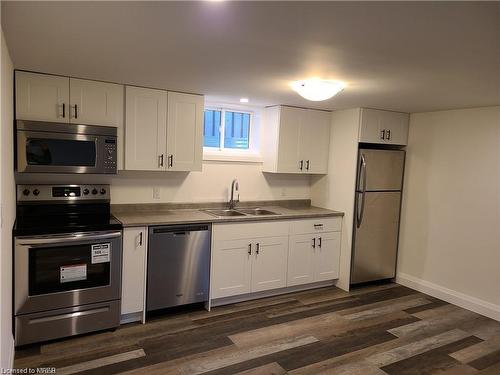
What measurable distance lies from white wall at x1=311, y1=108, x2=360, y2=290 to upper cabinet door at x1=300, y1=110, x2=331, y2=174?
73 millimetres

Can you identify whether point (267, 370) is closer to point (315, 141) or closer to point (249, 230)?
point (249, 230)

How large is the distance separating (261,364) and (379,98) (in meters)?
2.56

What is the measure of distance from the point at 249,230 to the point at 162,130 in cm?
130

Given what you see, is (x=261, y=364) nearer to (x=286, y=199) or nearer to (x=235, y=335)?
(x=235, y=335)

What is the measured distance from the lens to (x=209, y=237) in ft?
11.6

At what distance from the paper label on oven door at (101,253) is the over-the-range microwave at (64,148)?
0.65 meters

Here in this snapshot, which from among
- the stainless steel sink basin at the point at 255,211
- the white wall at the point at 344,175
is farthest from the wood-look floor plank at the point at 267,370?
the white wall at the point at 344,175

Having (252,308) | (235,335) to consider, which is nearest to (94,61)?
(235,335)

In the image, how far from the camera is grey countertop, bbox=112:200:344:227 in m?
3.35

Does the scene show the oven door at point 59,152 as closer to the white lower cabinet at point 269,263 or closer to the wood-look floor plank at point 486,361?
the white lower cabinet at point 269,263

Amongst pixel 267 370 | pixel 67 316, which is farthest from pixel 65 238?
pixel 267 370

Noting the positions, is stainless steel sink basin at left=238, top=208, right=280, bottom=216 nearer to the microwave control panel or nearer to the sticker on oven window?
the microwave control panel

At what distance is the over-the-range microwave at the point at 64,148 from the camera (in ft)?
9.53

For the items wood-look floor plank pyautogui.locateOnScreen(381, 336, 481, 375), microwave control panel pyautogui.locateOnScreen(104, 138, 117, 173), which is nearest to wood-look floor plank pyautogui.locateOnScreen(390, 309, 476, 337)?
wood-look floor plank pyautogui.locateOnScreen(381, 336, 481, 375)
